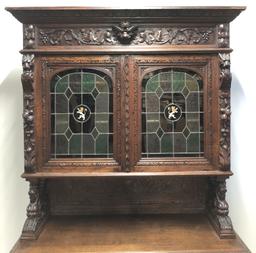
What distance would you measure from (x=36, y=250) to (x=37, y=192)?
0.29 meters

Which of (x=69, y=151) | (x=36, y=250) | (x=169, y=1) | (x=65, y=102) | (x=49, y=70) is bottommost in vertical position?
(x=36, y=250)

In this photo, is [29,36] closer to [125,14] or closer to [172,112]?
[125,14]

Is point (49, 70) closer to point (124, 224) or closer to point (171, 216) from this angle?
point (124, 224)

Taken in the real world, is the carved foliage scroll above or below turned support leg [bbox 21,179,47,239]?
above

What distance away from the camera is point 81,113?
160cm

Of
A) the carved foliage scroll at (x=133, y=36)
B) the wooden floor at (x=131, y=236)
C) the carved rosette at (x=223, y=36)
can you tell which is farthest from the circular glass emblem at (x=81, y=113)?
the carved rosette at (x=223, y=36)

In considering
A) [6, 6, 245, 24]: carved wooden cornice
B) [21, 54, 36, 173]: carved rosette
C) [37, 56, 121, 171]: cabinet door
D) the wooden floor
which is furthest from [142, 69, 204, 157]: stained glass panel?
[21, 54, 36, 173]: carved rosette

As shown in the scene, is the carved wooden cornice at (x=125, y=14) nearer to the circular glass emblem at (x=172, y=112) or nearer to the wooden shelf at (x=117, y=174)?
the circular glass emblem at (x=172, y=112)

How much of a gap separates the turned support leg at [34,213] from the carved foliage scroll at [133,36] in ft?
2.28

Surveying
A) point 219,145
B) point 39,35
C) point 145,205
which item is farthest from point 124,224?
point 39,35

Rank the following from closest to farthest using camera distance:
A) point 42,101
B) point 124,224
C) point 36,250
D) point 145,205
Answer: point 36,250 → point 42,101 → point 124,224 → point 145,205

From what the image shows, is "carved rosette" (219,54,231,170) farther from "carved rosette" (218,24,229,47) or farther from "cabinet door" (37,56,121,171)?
"cabinet door" (37,56,121,171)

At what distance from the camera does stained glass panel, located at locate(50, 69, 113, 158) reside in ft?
5.25

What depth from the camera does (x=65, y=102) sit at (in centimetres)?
160
